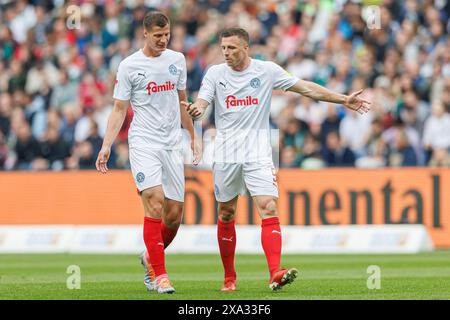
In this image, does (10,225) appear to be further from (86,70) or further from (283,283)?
(283,283)

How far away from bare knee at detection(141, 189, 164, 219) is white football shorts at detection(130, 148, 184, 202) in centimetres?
7

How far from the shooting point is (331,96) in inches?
511

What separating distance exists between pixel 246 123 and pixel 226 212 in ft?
3.19

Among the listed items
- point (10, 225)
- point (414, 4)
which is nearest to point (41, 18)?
point (10, 225)

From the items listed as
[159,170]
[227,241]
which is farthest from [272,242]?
[159,170]

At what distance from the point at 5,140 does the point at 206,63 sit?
4.26 metres

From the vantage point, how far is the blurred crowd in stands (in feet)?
76.2

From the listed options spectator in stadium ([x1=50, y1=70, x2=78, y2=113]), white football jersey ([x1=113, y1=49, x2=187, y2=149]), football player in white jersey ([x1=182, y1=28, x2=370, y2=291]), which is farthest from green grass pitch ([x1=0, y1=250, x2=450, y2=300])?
spectator in stadium ([x1=50, y1=70, x2=78, y2=113])

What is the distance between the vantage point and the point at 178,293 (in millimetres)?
12625

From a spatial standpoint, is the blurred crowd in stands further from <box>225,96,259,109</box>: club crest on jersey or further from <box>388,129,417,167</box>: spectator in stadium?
<box>225,96,259,109</box>: club crest on jersey

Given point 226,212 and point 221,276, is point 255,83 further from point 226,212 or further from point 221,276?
point 221,276

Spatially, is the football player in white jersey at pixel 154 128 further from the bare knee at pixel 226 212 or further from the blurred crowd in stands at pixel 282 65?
the blurred crowd in stands at pixel 282 65

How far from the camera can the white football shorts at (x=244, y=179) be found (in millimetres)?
12953

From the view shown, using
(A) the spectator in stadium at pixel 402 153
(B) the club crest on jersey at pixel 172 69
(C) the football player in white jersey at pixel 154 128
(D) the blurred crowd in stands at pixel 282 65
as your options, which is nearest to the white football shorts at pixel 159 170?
(C) the football player in white jersey at pixel 154 128
